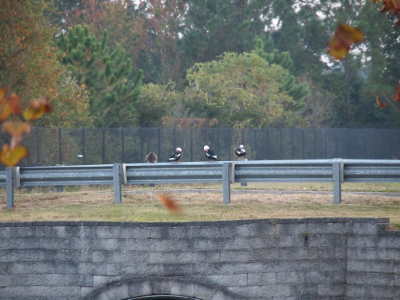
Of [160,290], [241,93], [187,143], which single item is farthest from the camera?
[241,93]

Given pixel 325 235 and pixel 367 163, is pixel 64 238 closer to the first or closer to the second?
pixel 325 235

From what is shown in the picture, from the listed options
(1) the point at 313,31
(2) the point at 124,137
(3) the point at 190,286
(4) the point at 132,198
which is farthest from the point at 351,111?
(3) the point at 190,286

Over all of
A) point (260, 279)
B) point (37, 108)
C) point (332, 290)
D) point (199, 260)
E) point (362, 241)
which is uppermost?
point (37, 108)

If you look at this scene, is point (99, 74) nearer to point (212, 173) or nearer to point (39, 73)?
point (39, 73)

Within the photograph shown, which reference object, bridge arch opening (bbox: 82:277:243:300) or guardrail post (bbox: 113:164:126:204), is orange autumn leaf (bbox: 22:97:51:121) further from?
guardrail post (bbox: 113:164:126:204)

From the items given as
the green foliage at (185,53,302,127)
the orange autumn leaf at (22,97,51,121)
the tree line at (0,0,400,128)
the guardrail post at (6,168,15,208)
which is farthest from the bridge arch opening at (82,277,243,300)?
the green foliage at (185,53,302,127)

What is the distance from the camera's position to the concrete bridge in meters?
8.55

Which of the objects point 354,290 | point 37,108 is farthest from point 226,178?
point 37,108

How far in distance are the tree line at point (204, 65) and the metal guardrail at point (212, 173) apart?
1004 centimetres

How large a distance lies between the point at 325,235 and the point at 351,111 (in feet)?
149

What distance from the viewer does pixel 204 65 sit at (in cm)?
4312

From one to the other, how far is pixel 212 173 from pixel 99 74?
20.3 m

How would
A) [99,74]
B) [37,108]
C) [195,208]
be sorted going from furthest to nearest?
[99,74], [195,208], [37,108]

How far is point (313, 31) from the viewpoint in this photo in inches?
1939
